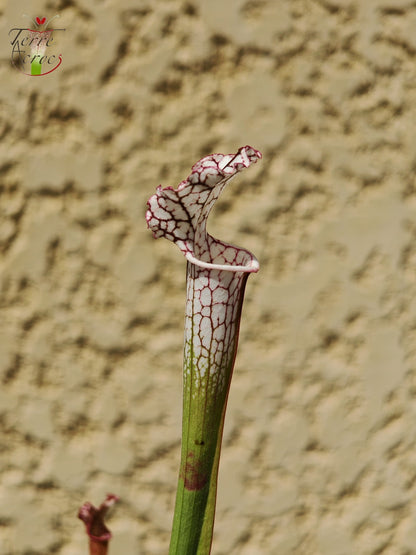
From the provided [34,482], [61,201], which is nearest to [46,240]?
[61,201]

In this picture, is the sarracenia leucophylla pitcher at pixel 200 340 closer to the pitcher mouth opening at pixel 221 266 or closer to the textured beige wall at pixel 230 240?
the pitcher mouth opening at pixel 221 266

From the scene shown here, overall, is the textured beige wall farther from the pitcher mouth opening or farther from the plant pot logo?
the pitcher mouth opening

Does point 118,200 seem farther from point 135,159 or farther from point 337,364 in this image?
point 337,364

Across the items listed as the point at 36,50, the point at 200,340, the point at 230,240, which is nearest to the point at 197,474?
the point at 200,340

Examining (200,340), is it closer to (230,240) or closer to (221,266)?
(221,266)

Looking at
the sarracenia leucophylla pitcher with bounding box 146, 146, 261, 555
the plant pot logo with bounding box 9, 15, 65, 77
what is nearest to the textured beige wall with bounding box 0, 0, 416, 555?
the plant pot logo with bounding box 9, 15, 65, 77

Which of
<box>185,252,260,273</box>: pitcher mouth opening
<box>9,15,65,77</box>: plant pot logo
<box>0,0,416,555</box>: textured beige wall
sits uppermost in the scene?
<box>9,15,65,77</box>: plant pot logo

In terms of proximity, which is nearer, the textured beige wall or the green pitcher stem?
the green pitcher stem

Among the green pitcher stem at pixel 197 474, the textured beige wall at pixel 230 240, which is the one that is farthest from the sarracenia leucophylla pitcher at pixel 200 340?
the textured beige wall at pixel 230 240
